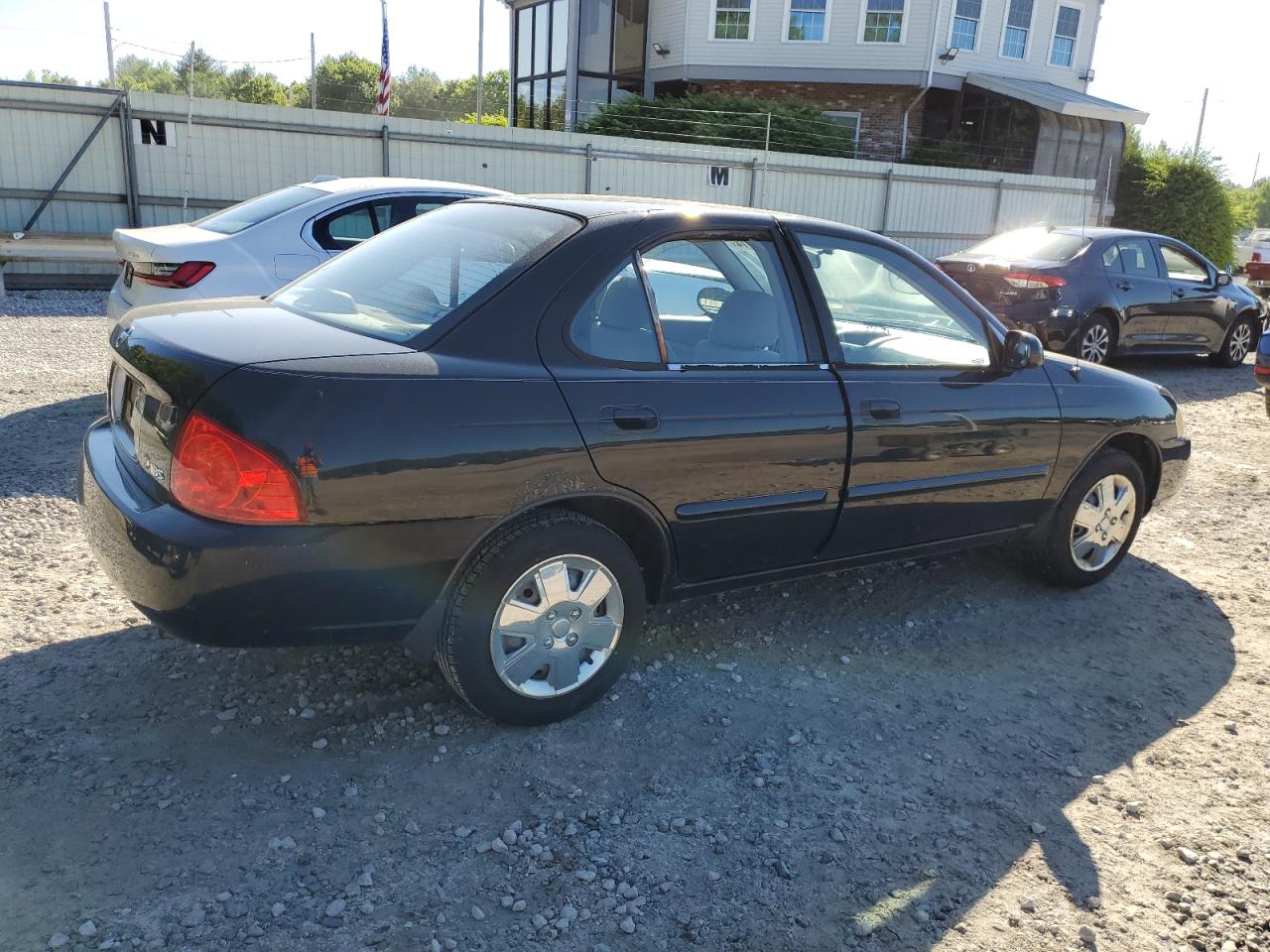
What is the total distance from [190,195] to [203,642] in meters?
12.6

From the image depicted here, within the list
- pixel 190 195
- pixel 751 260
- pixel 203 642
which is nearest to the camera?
pixel 203 642

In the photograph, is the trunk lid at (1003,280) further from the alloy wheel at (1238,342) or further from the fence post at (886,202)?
the fence post at (886,202)

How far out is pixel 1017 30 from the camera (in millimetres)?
26203

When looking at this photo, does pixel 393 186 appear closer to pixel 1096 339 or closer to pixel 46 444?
pixel 46 444

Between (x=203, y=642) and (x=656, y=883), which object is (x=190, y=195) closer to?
(x=203, y=642)

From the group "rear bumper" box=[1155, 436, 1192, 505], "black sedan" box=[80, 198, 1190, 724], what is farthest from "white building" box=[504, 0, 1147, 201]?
"black sedan" box=[80, 198, 1190, 724]

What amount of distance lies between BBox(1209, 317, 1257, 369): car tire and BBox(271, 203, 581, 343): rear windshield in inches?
435

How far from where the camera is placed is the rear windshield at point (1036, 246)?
1058 centimetres

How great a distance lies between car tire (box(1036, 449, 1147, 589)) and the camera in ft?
15.4

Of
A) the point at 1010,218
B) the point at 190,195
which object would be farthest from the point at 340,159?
the point at 1010,218

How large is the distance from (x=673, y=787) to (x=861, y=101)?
25.6m

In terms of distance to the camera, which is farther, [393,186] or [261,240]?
[393,186]

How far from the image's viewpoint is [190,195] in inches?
541

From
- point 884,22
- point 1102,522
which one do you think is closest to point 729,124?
point 884,22
